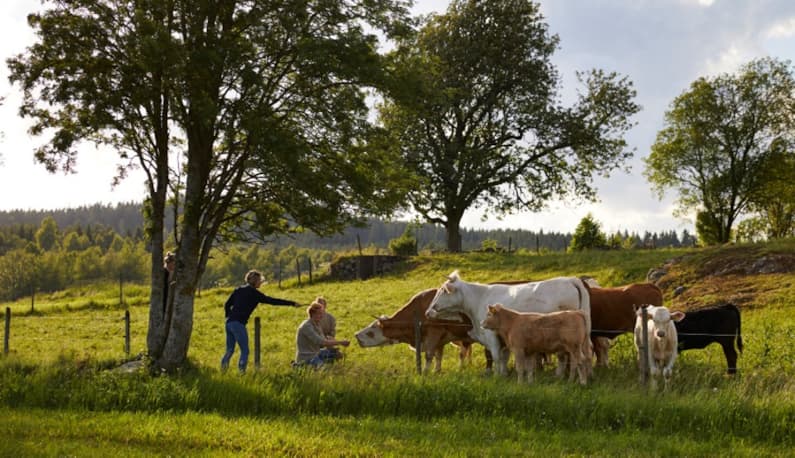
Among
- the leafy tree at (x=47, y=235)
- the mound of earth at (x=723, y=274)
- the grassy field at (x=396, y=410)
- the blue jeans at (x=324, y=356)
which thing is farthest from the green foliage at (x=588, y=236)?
the leafy tree at (x=47, y=235)

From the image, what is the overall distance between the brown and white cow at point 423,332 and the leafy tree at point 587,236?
27.0 m

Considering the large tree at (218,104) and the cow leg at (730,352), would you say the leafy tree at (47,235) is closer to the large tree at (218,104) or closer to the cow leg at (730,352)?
the large tree at (218,104)

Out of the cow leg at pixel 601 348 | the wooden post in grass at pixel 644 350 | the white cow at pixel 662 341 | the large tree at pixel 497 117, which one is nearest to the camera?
the wooden post in grass at pixel 644 350

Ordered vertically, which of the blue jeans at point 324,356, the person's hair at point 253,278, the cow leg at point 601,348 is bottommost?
the blue jeans at point 324,356

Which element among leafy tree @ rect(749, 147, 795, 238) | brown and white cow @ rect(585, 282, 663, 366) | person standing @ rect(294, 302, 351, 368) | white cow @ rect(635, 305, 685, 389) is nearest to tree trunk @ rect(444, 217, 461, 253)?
leafy tree @ rect(749, 147, 795, 238)

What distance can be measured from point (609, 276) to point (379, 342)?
14.5m

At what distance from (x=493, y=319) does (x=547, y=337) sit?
41.1 inches

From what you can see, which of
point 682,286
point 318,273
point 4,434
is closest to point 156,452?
point 4,434

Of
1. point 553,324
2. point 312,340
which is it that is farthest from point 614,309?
point 312,340

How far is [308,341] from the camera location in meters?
13.2

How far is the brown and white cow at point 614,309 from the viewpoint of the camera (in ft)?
44.5

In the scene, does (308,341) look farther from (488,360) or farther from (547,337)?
(547,337)

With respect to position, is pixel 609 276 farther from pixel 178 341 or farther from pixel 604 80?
pixel 178 341

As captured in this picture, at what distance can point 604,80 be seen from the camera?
37188mm
